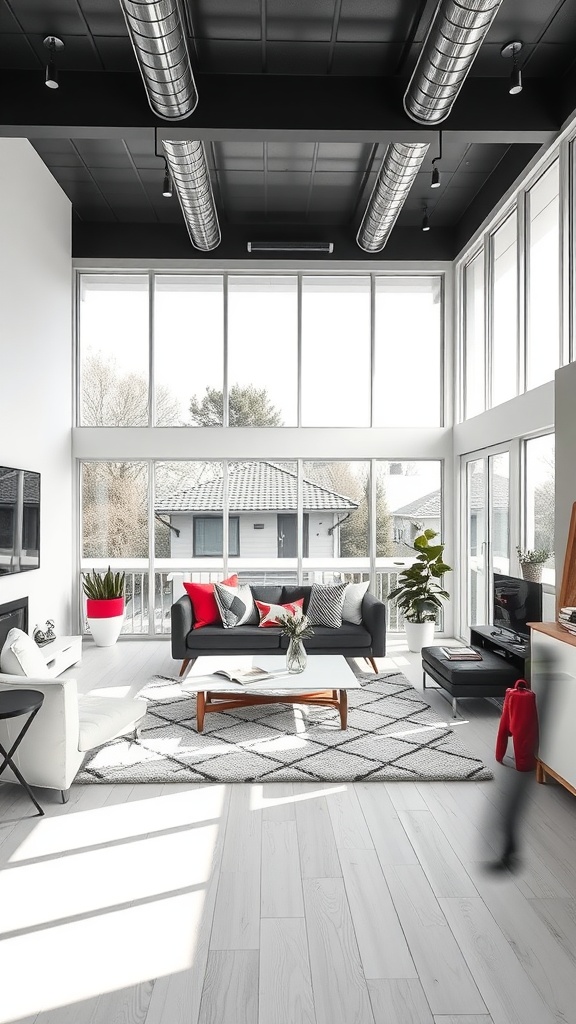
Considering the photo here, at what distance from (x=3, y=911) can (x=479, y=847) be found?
1.90 m

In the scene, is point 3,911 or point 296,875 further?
point 296,875

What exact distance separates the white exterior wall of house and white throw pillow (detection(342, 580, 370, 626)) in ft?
4.37

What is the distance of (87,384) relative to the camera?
7762 mm

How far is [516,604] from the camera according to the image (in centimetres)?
520

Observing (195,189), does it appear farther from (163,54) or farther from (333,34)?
(163,54)

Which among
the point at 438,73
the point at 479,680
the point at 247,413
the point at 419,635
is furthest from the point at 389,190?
the point at 419,635

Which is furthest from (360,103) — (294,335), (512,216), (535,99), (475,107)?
(294,335)

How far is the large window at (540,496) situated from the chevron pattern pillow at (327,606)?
1727 millimetres

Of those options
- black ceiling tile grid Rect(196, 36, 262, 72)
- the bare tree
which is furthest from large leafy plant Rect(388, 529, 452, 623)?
black ceiling tile grid Rect(196, 36, 262, 72)

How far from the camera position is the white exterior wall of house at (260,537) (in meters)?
7.79

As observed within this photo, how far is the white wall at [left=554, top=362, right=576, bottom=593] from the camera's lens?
4.05 m

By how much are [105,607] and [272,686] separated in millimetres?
3327

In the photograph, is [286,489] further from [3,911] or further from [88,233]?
[3,911]

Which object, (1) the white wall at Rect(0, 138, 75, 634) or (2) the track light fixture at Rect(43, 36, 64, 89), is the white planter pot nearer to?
(1) the white wall at Rect(0, 138, 75, 634)
